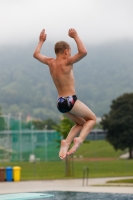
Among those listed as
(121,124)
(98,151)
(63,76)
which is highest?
(121,124)

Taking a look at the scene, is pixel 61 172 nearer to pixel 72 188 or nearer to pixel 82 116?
pixel 72 188

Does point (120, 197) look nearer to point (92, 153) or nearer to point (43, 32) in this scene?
point (43, 32)

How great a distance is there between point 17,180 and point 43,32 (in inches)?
939

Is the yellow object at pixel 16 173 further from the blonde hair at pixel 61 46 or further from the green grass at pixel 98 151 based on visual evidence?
the green grass at pixel 98 151

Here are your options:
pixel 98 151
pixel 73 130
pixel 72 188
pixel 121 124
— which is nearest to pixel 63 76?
pixel 73 130

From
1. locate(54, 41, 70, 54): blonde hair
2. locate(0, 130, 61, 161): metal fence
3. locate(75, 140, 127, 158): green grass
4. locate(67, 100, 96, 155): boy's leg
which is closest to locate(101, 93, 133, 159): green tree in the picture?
locate(75, 140, 127, 158): green grass

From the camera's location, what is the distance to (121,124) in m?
109

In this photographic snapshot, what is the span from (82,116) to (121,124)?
99.1 m

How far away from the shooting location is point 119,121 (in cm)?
10794

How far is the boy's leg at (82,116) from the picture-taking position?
10008 millimetres

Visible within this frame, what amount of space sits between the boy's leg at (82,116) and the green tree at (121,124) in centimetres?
9458

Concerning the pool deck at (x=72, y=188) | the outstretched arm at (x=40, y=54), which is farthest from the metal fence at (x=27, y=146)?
the outstretched arm at (x=40, y=54)

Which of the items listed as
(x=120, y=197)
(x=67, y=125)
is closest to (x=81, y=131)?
(x=120, y=197)

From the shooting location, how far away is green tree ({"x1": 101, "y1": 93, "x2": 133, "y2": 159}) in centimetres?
10518
